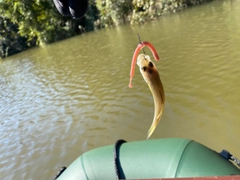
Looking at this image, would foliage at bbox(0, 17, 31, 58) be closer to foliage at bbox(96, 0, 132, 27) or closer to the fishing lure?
foliage at bbox(96, 0, 132, 27)

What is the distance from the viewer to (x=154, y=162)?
2.22m

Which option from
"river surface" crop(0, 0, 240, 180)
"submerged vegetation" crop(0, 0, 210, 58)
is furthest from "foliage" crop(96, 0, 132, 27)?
"river surface" crop(0, 0, 240, 180)

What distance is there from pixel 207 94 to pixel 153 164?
3.91m

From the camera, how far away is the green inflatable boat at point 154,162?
2107 mm

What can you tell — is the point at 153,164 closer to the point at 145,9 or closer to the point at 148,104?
the point at 148,104

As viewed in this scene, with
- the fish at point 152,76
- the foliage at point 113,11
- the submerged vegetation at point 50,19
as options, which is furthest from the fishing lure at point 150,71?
the foliage at point 113,11

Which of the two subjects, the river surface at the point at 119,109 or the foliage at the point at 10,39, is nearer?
the river surface at the point at 119,109

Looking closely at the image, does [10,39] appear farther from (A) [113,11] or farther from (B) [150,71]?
(B) [150,71]

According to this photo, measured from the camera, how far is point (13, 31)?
29.8 meters

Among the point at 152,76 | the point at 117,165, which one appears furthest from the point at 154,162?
the point at 152,76

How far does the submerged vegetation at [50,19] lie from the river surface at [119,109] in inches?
534

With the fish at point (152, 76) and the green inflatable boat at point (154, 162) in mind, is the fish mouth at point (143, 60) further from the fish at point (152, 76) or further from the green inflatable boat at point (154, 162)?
the green inflatable boat at point (154, 162)

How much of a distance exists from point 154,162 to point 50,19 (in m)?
27.7

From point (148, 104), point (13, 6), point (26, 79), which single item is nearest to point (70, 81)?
point (26, 79)
